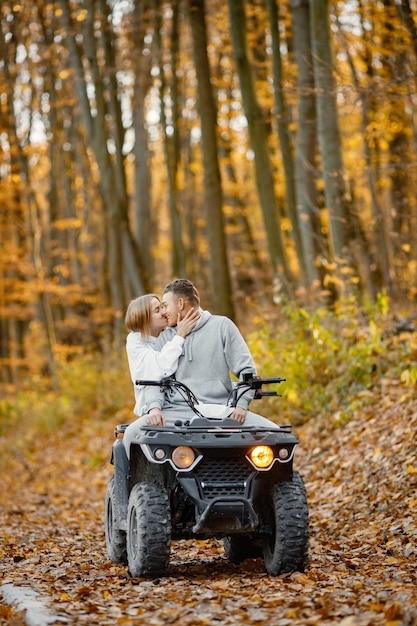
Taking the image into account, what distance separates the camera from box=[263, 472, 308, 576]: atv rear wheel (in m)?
6.12

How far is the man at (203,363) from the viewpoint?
666cm

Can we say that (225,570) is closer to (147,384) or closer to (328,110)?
(147,384)

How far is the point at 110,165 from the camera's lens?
66.7ft

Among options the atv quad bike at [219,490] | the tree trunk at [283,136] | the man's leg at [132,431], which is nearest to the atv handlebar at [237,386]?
the atv quad bike at [219,490]

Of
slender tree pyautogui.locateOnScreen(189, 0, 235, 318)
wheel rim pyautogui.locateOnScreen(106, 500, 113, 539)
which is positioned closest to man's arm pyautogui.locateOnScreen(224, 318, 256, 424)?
wheel rim pyautogui.locateOnScreen(106, 500, 113, 539)

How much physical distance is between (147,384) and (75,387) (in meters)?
14.3

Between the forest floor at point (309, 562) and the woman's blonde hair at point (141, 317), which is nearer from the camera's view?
the forest floor at point (309, 562)

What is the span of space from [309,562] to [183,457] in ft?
4.66

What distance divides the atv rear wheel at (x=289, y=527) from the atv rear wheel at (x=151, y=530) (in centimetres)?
70

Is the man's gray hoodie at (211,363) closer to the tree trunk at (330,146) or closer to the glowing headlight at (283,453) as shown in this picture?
the glowing headlight at (283,453)

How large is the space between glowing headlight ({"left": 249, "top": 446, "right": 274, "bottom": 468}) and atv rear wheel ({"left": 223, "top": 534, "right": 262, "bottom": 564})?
0.91m

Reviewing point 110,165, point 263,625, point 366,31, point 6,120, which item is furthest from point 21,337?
point 263,625

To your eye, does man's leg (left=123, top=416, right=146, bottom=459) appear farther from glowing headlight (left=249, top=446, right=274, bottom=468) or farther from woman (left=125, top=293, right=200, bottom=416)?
glowing headlight (left=249, top=446, right=274, bottom=468)

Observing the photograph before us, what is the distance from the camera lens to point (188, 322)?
675 centimetres
